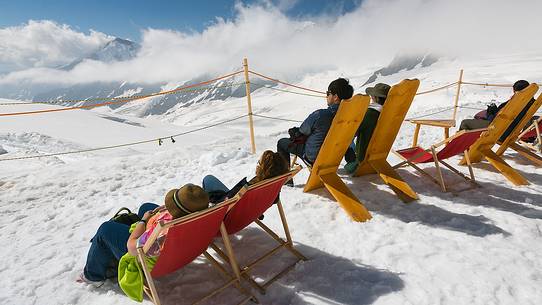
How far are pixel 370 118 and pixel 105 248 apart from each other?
3950 mm

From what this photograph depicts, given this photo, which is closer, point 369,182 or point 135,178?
point 369,182

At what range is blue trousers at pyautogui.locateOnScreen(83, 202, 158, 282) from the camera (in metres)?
3.21

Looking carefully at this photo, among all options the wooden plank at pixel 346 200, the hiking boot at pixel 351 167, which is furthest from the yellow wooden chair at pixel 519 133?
the wooden plank at pixel 346 200

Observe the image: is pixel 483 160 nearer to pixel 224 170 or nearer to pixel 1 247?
pixel 224 170

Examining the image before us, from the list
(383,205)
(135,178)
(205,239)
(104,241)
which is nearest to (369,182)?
(383,205)

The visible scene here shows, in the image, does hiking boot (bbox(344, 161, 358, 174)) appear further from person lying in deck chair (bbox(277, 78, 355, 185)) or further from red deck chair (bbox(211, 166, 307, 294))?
red deck chair (bbox(211, 166, 307, 294))

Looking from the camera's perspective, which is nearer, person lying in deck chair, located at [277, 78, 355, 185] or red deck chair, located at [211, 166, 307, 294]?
red deck chair, located at [211, 166, 307, 294]

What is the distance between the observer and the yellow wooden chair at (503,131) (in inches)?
215

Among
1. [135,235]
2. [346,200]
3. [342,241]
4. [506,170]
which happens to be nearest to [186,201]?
[135,235]

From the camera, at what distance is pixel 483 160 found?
6594 millimetres

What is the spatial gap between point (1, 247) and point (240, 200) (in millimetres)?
3409

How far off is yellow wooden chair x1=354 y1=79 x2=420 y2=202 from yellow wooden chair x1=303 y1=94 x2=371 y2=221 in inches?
23.3

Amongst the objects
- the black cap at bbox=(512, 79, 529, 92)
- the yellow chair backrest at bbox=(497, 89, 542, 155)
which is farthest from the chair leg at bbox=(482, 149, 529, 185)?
the black cap at bbox=(512, 79, 529, 92)

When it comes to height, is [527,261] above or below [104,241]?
below
